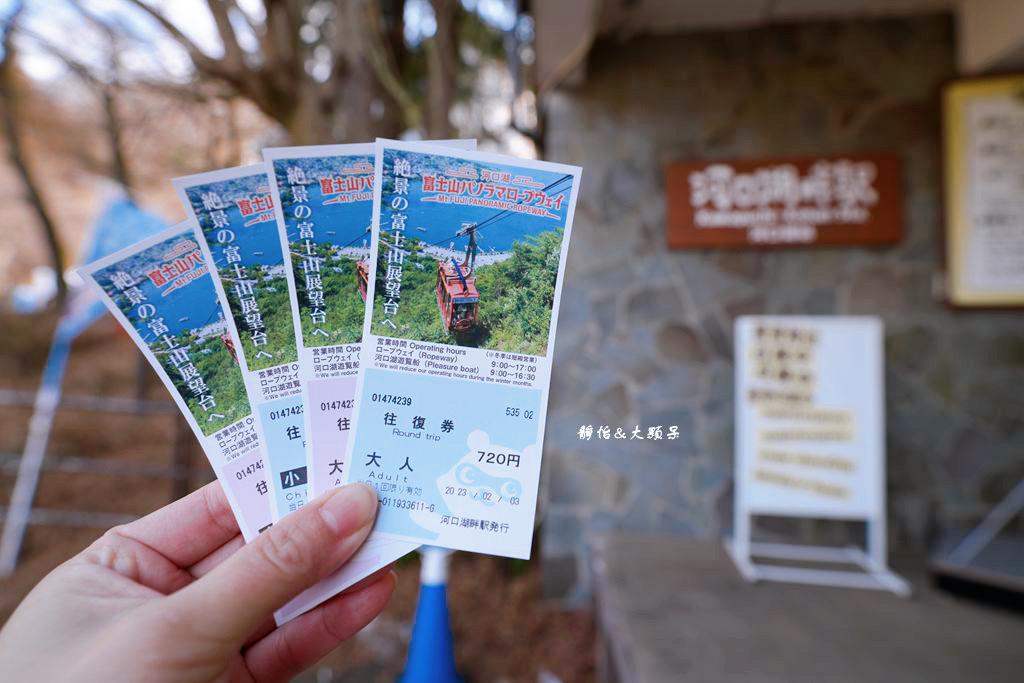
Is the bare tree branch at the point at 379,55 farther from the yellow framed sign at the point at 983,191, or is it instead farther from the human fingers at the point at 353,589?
the yellow framed sign at the point at 983,191

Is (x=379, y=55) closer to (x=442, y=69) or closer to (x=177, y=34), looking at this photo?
(x=442, y=69)

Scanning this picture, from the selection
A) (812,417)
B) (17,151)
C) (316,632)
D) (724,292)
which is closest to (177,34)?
(316,632)

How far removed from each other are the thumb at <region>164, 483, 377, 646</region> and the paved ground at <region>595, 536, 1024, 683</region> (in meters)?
1.25

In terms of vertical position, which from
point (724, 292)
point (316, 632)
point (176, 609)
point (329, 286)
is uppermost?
point (724, 292)

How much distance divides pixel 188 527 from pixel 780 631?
1.72 metres

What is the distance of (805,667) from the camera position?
4.77 feet

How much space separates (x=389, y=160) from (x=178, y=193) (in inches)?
7.4

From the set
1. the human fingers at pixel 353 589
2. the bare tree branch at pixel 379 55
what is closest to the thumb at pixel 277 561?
the human fingers at pixel 353 589

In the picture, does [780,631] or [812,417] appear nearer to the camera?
[780,631]

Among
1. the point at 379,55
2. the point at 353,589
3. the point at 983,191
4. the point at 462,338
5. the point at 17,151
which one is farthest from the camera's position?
the point at 17,151

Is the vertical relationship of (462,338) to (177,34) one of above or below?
below

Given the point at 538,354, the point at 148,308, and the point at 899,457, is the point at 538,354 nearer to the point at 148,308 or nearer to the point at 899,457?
the point at 148,308

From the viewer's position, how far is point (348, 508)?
0.48 metres

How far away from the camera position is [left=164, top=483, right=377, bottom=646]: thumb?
0.48 metres
